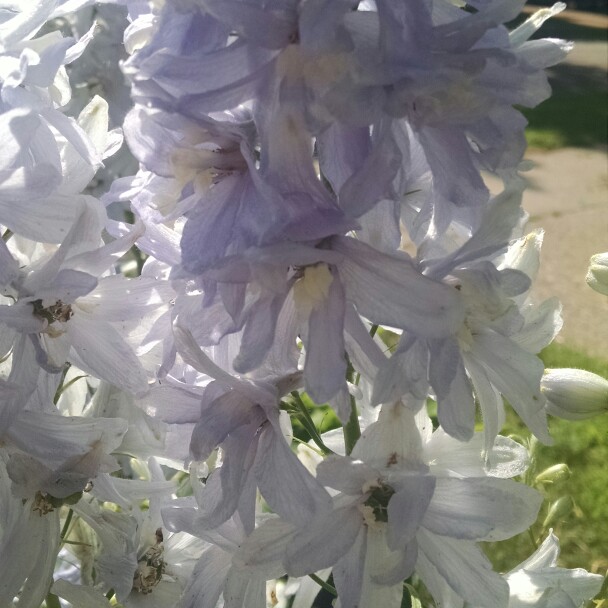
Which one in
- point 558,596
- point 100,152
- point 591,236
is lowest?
point 591,236

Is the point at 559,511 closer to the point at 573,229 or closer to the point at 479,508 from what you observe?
the point at 479,508

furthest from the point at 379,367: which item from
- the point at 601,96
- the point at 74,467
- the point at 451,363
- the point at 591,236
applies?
the point at 601,96

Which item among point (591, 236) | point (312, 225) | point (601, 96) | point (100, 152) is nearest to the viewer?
point (312, 225)

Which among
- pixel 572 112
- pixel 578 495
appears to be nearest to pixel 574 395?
pixel 578 495

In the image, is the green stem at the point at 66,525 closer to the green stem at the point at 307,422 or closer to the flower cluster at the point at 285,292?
the flower cluster at the point at 285,292

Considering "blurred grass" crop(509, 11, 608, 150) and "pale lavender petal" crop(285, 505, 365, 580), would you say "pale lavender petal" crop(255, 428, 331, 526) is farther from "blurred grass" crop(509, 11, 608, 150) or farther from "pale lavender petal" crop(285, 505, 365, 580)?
"blurred grass" crop(509, 11, 608, 150)

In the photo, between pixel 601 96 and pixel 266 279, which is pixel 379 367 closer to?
pixel 266 279

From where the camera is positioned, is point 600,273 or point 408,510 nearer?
point 408,510
